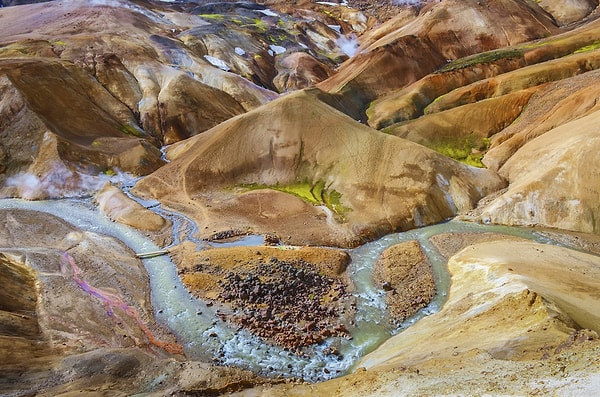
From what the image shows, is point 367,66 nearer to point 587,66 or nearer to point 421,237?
point 587,66

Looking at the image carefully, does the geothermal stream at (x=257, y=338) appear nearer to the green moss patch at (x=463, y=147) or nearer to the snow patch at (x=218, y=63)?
the green moss patch at (x=463, y=147)

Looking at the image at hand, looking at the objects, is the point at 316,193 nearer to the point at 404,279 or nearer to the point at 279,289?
the point at 404,279

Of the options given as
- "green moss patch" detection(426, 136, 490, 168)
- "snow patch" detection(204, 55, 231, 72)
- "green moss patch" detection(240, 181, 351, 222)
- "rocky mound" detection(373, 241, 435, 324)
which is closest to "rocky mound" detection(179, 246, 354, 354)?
→ "rocky mound" detection(373, 241, 435, 324)

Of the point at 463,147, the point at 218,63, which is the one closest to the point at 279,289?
the point at 463,147

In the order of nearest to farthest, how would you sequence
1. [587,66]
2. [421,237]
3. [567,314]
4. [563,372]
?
[563,372]
[567,314]
[421,237]
[587,66]

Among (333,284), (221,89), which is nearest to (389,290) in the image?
(333,284)

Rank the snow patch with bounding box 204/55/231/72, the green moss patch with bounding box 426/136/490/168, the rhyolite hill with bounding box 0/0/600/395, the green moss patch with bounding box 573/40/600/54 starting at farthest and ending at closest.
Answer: the snow patch with bounding box 204/55/231/72 < the green moss patch with bounding box 573/40/600/54 < the green moss patch with bounding box 426/136/490/168 < the rhyolite hill with bounding box 0/0/600/395

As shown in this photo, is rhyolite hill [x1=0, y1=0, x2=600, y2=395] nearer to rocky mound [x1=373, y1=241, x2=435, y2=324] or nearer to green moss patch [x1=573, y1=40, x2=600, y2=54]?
green moss patch [x1=573, y1=40, x2=600, y2=54]
